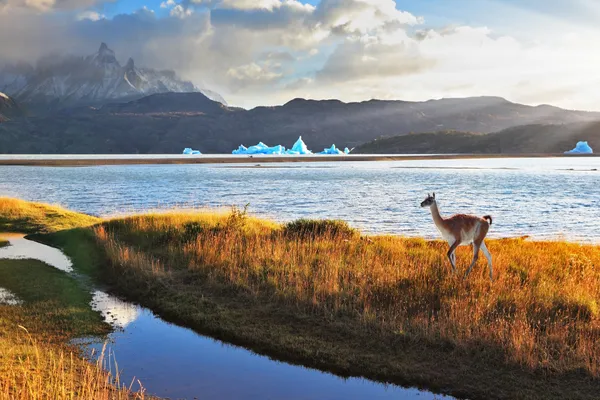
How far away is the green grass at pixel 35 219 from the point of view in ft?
96.3

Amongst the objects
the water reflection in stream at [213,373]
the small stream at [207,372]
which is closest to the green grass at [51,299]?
the small stream at [207,372]

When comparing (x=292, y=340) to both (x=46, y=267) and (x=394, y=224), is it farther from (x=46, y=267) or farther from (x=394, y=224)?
(x=394, y=224)

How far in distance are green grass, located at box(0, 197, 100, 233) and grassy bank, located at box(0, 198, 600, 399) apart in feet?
29.4

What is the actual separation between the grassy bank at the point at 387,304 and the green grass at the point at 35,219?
8946 millimetres

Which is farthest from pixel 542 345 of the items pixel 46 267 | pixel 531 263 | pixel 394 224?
pixel 394 224

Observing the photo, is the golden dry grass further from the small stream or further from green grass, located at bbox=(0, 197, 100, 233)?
green grass, located at bbox=(0, 197, 100, 233)

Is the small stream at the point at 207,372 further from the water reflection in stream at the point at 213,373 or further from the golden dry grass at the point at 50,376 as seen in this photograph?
the golden dry grass at the point at 50,376

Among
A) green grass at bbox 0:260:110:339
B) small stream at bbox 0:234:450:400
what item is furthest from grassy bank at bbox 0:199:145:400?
small stream at bbox 0:234:450:400

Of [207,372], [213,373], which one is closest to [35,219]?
[207,372]

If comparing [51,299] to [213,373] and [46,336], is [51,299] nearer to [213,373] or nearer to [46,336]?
[46,336]

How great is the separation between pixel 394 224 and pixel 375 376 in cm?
2725

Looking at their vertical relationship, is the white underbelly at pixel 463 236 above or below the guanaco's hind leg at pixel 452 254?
above

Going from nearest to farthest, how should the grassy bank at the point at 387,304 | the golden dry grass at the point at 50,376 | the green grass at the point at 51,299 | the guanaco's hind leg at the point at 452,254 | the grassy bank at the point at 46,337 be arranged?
1. the golden dry grass at the point at 50,376
2. the grassy bank at the point at 46,337
3. the grassy bank at the point at 387,304
4. the green grass at the point at 51,299
5. the guanaco's hind leg at the point at 452,254

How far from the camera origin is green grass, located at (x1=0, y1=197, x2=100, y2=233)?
29.3 m
